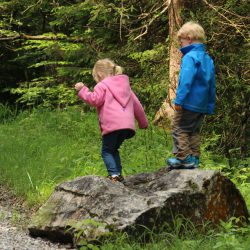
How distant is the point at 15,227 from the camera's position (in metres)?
6.11

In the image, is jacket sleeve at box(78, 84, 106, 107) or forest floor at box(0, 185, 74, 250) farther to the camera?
jacket sleeve at box(78, 84, 106, 107)

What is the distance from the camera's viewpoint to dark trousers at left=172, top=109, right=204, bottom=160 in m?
6.18

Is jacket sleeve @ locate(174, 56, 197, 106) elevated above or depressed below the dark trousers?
above

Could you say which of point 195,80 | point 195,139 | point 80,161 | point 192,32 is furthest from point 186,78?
point 80,161

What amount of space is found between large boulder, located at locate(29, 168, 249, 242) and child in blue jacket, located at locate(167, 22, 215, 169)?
401mm

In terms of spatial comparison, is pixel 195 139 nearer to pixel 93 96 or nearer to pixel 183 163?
pixel 183 163

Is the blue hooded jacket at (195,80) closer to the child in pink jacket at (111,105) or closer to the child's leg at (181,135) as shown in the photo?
the child's leg at (181,135)

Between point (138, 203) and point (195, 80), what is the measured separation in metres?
1.63

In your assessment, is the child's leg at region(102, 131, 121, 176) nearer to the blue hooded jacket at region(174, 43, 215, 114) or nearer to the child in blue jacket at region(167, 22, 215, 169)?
the child in blue jacket at region(167, 22, 215, 169)

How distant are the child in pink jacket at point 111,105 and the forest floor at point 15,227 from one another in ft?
3.67

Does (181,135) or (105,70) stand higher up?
(105,70)

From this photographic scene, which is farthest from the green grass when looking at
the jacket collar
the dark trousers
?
the jacket collar

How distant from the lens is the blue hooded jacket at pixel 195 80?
6031mm

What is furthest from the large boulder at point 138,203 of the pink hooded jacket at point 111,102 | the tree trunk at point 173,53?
the tree trunk at point 173,53
